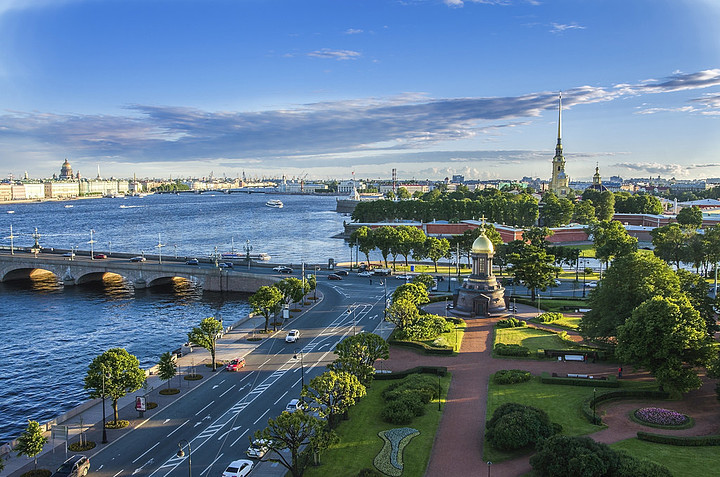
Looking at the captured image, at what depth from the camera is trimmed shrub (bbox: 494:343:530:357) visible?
53.5 metres

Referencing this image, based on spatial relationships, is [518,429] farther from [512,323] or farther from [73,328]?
[73,328]

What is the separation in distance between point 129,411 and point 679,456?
36270 mm

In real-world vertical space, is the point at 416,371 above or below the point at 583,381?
below

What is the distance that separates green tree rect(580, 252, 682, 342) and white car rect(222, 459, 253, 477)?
35448 mm

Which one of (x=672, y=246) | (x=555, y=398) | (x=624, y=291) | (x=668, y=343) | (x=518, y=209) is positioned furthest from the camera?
(x=518, y=209)

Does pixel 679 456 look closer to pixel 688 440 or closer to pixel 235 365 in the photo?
pixel 688 440

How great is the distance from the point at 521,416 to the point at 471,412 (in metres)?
6.00

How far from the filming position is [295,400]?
4178 cm

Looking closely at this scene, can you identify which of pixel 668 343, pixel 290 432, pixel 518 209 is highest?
pixel 518 209

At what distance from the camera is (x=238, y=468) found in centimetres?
3158

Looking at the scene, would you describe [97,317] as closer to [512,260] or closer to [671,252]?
[512,260]

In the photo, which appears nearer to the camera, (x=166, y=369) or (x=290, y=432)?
(x=290, y=432)

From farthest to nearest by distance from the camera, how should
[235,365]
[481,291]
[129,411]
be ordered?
[481,291] → [235,365] → [129,411]

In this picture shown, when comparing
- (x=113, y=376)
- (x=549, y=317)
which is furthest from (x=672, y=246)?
(x=113, y=376)
